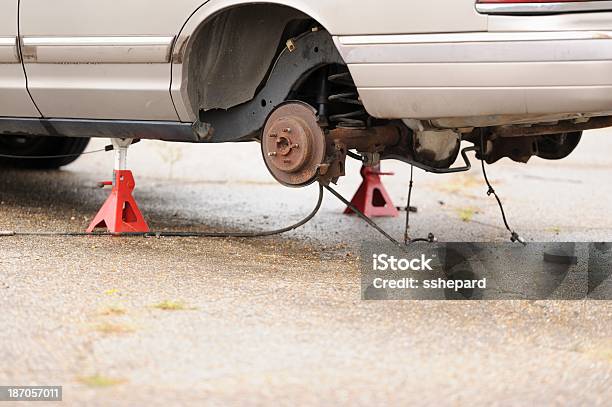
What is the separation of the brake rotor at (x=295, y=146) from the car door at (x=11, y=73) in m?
1.35

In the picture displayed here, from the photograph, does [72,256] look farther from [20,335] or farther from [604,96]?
[604,96]

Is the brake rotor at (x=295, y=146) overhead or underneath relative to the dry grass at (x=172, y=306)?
overhead

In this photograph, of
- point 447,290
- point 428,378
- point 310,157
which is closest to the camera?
point 428,378

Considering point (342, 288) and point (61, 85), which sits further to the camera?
point (61, 85)

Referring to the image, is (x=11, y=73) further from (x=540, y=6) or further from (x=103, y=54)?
(x=540, y=6)

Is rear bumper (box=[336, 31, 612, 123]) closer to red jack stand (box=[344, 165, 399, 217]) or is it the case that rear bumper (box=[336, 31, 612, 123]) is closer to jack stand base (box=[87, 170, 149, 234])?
jack stand base (box=[87, 170, 149, 234])

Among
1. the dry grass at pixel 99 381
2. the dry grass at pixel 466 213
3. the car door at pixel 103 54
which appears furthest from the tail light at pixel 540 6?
the dry grass at pixel 466 213

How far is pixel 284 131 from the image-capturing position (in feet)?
13.7

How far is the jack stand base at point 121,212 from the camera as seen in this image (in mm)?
4848

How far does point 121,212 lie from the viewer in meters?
4.88

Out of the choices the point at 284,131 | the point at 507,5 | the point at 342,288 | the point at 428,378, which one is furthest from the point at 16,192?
the point at 428,378

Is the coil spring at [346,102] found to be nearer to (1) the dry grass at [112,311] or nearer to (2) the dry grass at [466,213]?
(1) the dry grass at [112,311]

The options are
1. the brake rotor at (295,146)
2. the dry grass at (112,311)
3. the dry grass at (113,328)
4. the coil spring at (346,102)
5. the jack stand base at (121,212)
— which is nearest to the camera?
the dry grass at (113,328)

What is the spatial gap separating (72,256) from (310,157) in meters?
1.17
